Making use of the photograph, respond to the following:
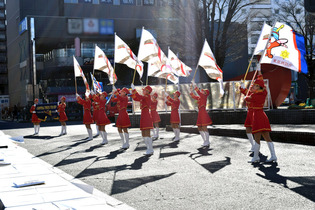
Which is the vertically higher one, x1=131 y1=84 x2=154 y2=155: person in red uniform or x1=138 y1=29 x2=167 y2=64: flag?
x1=138 y1=29 x2=167 y2=64: flag

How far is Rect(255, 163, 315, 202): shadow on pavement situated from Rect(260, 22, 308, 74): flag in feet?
10.4

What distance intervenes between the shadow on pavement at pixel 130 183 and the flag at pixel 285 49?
4.65 metres

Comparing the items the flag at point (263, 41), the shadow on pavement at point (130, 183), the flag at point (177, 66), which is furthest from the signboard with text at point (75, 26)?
the shadow on pavement at point (130, 183)

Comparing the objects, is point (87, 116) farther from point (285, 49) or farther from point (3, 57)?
point (3, 57)

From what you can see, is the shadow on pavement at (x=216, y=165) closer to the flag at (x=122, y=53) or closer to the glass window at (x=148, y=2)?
the flag at (x=122, y=53)

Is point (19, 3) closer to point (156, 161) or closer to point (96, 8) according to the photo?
point (96, 8)

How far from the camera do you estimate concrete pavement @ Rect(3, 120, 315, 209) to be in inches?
229

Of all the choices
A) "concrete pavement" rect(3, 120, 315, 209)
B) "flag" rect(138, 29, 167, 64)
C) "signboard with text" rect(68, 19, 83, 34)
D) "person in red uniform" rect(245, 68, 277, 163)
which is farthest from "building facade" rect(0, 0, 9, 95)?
"person in red uniform" rect(245, 68, 277, 163)

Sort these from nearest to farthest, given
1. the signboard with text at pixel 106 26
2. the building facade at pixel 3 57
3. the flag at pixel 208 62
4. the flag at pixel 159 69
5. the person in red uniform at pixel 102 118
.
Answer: the flag at pixel 208 62, the person in red uniform at pixel 102 118, the flag at pixel 159 69, the signboard with text at pixel 106 26, the building facade at pixel 3 57

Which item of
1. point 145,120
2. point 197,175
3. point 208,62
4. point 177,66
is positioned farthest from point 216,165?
point 177,66

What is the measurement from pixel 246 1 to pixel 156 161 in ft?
71.3

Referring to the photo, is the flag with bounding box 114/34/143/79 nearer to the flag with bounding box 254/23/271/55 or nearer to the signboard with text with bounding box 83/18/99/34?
the flag with bounding box 254/23/271/55

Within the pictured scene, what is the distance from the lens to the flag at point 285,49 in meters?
10.8

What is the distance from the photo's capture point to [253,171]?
8.04 m
